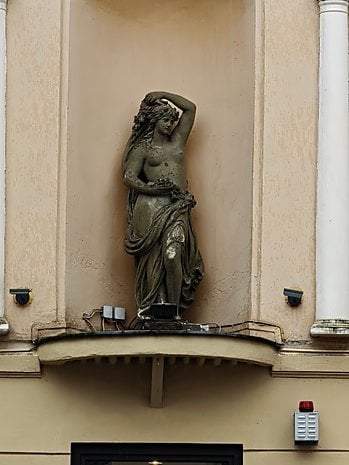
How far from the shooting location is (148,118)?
1981 centimetres

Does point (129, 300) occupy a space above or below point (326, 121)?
below

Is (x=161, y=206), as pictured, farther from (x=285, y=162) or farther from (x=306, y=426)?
(x=306, y=426)

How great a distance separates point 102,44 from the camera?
66.1 ft

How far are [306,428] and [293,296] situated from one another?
0.99 metres

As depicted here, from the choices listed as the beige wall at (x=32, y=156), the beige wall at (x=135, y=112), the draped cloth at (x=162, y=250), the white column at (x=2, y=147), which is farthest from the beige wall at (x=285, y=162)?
the white column at (x=2, y=147)

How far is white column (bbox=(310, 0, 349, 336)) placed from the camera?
19219mm

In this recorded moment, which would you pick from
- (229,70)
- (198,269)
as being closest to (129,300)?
(198,269)

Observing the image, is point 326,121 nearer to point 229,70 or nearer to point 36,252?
point 229,70

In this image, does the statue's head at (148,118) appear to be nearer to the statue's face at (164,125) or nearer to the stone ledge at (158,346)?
the statue's face at (164,125)

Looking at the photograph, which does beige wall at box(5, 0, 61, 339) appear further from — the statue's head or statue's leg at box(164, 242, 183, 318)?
statue's leg at box(164, 242, 183, 318)

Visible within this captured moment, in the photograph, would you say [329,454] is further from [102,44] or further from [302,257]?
[102,44]

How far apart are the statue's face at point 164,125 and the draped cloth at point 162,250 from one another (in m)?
0.54

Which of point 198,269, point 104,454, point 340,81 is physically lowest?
point 104,454

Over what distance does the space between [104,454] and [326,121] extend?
3.00 metres
